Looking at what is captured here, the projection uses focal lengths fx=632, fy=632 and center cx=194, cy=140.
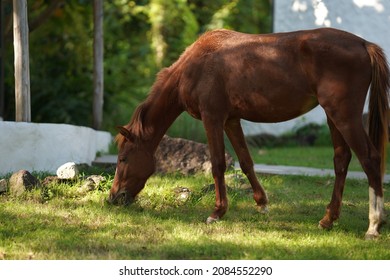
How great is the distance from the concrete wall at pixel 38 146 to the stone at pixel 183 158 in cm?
147

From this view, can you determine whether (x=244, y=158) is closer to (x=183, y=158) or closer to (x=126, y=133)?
(x=126, y=133)

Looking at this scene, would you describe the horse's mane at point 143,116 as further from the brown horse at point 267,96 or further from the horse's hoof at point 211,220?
the horse's hoof at point 211,220

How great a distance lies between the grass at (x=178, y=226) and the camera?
498 centimetres

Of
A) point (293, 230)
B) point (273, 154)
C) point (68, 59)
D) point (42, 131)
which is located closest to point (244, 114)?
point (293, 230)

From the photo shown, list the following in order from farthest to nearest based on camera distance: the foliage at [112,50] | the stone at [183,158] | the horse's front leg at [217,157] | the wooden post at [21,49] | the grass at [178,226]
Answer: the foliage at [112,50] → the stone at [183,158] → the wooden post at [21,49] → the horse's front leg at [217,157] → the grass at [178,226]

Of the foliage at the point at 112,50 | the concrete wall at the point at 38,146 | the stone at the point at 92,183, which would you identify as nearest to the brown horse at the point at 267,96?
the stone at the point at 92,183

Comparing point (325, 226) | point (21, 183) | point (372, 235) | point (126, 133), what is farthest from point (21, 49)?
point (372, 235)

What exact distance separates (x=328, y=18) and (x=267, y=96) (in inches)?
400

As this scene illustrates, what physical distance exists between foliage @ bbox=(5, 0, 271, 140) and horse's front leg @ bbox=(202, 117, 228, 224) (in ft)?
18.6

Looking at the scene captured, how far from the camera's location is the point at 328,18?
15.5 meters

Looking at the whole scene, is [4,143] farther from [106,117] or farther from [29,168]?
[106,117]

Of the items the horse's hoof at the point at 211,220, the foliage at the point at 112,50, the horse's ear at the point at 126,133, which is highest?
the horse's ear at the point at 126,133

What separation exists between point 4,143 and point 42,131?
63 centimetres

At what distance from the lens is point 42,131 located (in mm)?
9070
